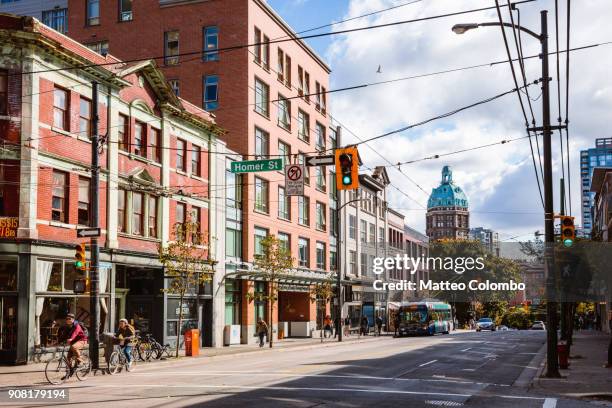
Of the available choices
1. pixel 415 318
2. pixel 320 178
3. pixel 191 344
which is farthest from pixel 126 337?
pixel 415 318

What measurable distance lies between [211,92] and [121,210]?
1784cm

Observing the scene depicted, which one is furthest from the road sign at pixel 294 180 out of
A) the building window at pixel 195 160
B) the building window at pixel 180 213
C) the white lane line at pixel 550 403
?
the white lane line at pixel 550 403

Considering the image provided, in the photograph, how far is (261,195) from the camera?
167 feet

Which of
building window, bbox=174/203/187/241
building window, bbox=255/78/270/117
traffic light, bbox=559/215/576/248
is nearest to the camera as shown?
traffic light, bbox=559/215/576/248

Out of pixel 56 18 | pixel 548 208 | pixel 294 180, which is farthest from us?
pixel 56 18

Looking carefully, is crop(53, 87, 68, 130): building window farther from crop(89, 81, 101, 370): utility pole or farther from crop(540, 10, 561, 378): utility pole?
crop(540, 10, 561, 378): utility pole

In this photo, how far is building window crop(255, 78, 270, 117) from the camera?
50844 mm

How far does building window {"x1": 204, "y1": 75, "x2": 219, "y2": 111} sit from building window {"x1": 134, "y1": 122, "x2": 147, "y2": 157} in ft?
44.3

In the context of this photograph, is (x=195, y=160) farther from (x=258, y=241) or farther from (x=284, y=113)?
(x=284, y=113)

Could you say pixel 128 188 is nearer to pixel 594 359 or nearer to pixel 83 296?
pixel 83 296

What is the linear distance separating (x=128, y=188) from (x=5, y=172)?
24.2 feet

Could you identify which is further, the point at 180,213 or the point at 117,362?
the point at 180,213

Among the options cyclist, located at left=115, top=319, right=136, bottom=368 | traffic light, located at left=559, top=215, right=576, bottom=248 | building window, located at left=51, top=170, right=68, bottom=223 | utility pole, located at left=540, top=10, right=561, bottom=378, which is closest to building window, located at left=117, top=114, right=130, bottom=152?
building window, located at left=51, top=170, right=68, bottom=223

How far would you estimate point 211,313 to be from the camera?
4231 centimetres
